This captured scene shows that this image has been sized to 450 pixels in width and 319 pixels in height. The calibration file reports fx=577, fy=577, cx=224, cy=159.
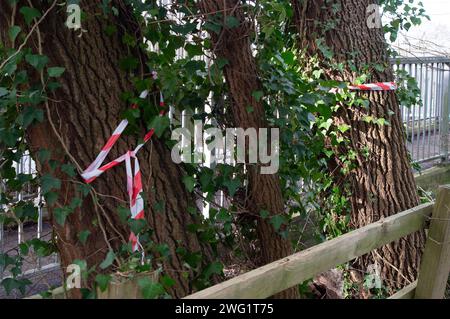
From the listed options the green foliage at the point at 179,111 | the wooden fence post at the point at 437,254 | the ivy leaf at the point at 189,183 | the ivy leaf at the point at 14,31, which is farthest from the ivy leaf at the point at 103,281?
the wooden fence post at the point at 437,254

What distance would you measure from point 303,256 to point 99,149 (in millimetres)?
955

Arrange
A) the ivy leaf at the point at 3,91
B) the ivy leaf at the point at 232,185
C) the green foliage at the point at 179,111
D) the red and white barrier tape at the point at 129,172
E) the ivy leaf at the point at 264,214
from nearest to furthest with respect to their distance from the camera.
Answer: the ivy leaf at the point at 3,91 < the green foliage at the point at 179,111 < the red and white barrier tape at the point at 129,172 < the ivy leaf at the point at 232,185 < the ivy leaf at the point at 264,214

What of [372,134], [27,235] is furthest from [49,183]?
[372,134]

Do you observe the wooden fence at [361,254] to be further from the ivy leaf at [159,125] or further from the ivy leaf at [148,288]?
the ivy leaf at [159,125]

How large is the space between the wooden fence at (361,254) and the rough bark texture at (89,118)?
518 mm

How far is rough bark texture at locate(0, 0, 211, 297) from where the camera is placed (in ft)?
7.62

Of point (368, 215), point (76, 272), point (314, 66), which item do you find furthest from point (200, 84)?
point (368, 215)

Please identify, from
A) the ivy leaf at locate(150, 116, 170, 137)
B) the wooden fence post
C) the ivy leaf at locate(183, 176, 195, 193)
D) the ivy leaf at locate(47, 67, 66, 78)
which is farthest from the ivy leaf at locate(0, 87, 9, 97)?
the wooden fence post

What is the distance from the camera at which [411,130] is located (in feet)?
21.7

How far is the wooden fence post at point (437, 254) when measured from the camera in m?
3.22

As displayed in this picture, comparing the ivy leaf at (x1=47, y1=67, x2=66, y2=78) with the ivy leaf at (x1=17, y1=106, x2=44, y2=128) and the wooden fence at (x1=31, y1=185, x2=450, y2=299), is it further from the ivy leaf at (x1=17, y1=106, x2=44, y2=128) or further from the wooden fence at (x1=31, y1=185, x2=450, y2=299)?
the wooden fence at (x1=31, y1=185, x2=450, y2=299)

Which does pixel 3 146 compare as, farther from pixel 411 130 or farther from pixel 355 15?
pixel 411 130
